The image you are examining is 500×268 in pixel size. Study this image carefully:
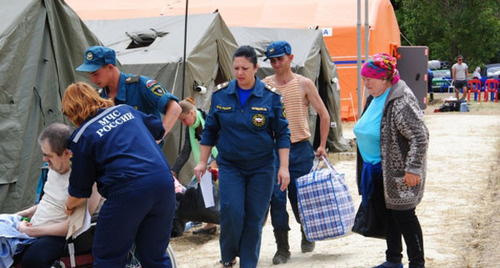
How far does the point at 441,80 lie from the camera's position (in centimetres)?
3294

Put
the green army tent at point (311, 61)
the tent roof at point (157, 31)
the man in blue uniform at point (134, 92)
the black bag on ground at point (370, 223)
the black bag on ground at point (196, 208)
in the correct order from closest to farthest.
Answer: the man in blue uniform at point (134, 92) < the black bag on ground at point (370, 223) < the black bag on ground at point (196, 208) < the tent roof at point (157, 31) < the green army tent at point (311, 61)

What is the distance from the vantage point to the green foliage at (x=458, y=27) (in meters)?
33.6

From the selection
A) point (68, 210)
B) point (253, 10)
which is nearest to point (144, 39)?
point (68, 210)

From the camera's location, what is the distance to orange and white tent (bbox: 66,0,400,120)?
64.0ft

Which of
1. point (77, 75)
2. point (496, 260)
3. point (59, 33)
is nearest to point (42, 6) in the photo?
point (59, 33)

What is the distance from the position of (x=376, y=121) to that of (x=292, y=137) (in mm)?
1051

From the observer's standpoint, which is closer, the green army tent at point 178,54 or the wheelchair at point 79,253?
the wheelchair at point 79,253

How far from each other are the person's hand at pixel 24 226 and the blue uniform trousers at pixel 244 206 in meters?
Result: 1.36

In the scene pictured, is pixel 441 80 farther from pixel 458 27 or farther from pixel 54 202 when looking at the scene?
pixel 54 202

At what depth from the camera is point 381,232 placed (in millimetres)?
5223

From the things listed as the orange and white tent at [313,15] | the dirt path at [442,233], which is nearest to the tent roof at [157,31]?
the dirt path at [442,233]

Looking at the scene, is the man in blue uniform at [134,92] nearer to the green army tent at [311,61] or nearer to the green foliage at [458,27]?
the green army tent at [311,61]

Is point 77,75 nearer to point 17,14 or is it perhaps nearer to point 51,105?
point 51,105

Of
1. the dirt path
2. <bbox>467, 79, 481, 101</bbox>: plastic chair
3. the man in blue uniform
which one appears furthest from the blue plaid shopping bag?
<bbox>467, 79, 481, 101</bbox>: plastic chair
